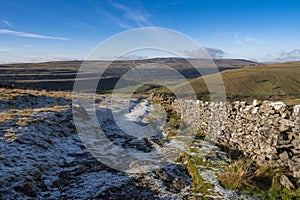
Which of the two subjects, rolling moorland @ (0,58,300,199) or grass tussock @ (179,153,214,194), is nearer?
rolling moorland @ (0,58,300,199)

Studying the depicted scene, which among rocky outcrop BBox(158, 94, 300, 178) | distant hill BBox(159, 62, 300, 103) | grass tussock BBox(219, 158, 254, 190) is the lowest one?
distant hill BBox(159, 62, 300, 103)

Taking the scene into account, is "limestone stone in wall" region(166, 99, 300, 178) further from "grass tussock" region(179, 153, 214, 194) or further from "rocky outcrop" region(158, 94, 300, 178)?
"grass tussock" region(179, 153, 214, 194)

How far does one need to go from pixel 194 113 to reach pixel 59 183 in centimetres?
1351

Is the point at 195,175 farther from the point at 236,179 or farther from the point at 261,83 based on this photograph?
the point at 261,83

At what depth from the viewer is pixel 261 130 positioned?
10992mm

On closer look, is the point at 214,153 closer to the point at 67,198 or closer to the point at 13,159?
→ the point at 67,198

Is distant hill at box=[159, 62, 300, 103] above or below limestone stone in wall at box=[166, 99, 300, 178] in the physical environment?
below

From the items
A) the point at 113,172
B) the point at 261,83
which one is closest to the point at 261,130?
the point at 113,172

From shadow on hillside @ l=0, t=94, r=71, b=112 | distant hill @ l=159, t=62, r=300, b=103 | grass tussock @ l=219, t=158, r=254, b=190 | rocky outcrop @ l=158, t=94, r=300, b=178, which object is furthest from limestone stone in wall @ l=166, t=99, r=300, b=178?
distant hill @ l=159, t=62, r=300, b=103

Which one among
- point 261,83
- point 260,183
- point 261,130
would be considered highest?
point 261,130

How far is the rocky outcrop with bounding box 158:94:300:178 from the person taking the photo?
9461mm

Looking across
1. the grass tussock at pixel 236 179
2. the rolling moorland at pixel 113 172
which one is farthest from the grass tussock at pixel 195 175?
the grass tussock at pixel 236 179

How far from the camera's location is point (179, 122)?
71.6 feet

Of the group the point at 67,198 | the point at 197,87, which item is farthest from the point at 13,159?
the point at 197,87
